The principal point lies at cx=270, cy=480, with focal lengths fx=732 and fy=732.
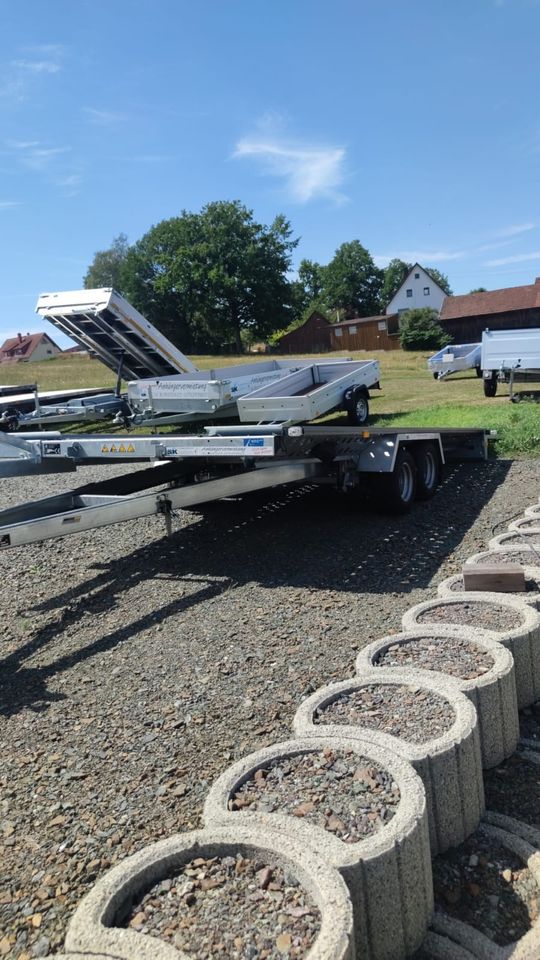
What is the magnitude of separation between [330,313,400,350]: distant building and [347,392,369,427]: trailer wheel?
48403 millimetres

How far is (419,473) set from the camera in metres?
8.70

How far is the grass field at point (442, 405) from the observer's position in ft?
38.7

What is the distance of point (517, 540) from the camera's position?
A: 19.1ft

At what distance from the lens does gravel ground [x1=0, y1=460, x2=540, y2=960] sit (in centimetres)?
314

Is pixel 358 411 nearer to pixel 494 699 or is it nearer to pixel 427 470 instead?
pixel 427 470

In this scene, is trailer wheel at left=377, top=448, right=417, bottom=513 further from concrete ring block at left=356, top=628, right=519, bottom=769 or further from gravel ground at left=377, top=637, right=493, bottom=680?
concrete ring block at left=356, top=628, right=519, bottom=769

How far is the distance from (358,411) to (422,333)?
40.3m

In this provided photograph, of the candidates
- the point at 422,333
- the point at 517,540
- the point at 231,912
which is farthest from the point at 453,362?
the point at 422,333

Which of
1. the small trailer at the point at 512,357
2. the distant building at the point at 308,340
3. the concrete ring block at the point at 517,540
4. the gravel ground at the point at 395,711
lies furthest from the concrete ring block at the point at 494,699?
the distant building at the point at 308,340

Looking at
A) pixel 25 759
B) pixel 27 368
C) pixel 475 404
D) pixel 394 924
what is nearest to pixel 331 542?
pixel 25 759

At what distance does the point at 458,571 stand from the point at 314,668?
7.13 feet

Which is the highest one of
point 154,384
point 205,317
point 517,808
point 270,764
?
point 205,317

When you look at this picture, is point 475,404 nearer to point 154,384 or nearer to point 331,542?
point 154,384

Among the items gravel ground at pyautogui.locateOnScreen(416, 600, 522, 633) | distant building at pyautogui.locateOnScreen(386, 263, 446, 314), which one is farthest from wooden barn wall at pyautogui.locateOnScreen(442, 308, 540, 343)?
gravel ground at pyautogui.locateOnScreen(416, 600, 522, 633)
